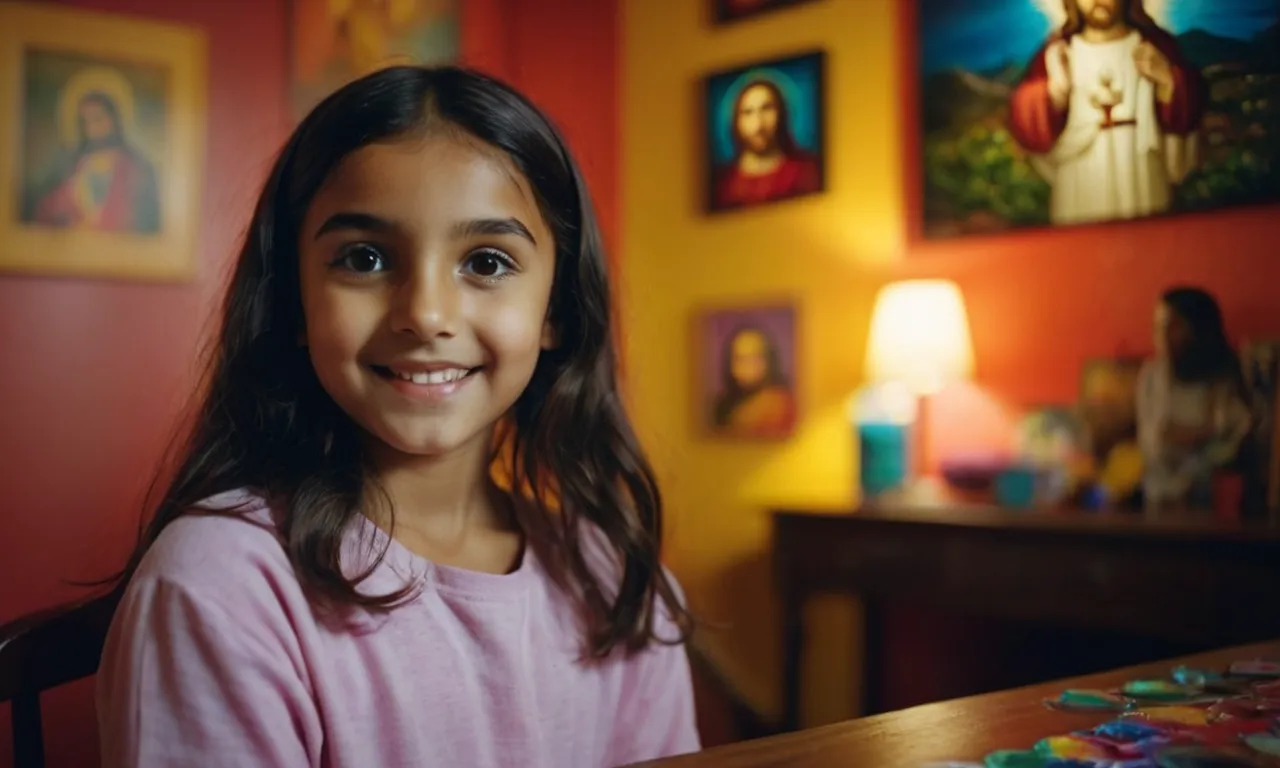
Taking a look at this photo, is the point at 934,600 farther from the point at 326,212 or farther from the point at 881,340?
the point at 326,212

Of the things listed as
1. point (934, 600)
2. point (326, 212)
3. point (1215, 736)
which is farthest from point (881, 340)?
point (1215, 736)

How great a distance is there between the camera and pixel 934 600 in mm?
2711

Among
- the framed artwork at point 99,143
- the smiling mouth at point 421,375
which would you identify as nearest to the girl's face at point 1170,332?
the smiling mouth at point 421,375

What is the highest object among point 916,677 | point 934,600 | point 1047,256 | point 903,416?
point 1047,256

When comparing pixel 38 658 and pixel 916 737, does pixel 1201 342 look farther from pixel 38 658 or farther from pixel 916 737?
pixel 38 658

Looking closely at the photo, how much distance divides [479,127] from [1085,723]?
745mm

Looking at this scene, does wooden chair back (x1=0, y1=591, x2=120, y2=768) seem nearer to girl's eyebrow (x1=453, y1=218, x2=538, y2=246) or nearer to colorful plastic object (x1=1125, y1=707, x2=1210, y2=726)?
girl's eyebrow (x1=453, y1=218, x2=538, y2=246)

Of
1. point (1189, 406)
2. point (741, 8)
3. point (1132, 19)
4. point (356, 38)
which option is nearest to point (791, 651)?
point (1189, 406)

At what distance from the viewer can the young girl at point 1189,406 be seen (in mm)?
2521

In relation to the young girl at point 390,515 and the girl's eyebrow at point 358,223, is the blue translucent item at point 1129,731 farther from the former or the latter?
the girl's eyebrow at point 358,223

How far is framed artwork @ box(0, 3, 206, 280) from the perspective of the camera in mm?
3135

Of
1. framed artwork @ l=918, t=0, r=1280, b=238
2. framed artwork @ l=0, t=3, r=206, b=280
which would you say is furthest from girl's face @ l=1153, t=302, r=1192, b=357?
framed artwork @ l=0, t=3, r=206, b=280

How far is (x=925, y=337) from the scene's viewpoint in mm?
2957

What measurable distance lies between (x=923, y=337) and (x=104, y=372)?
220cm
